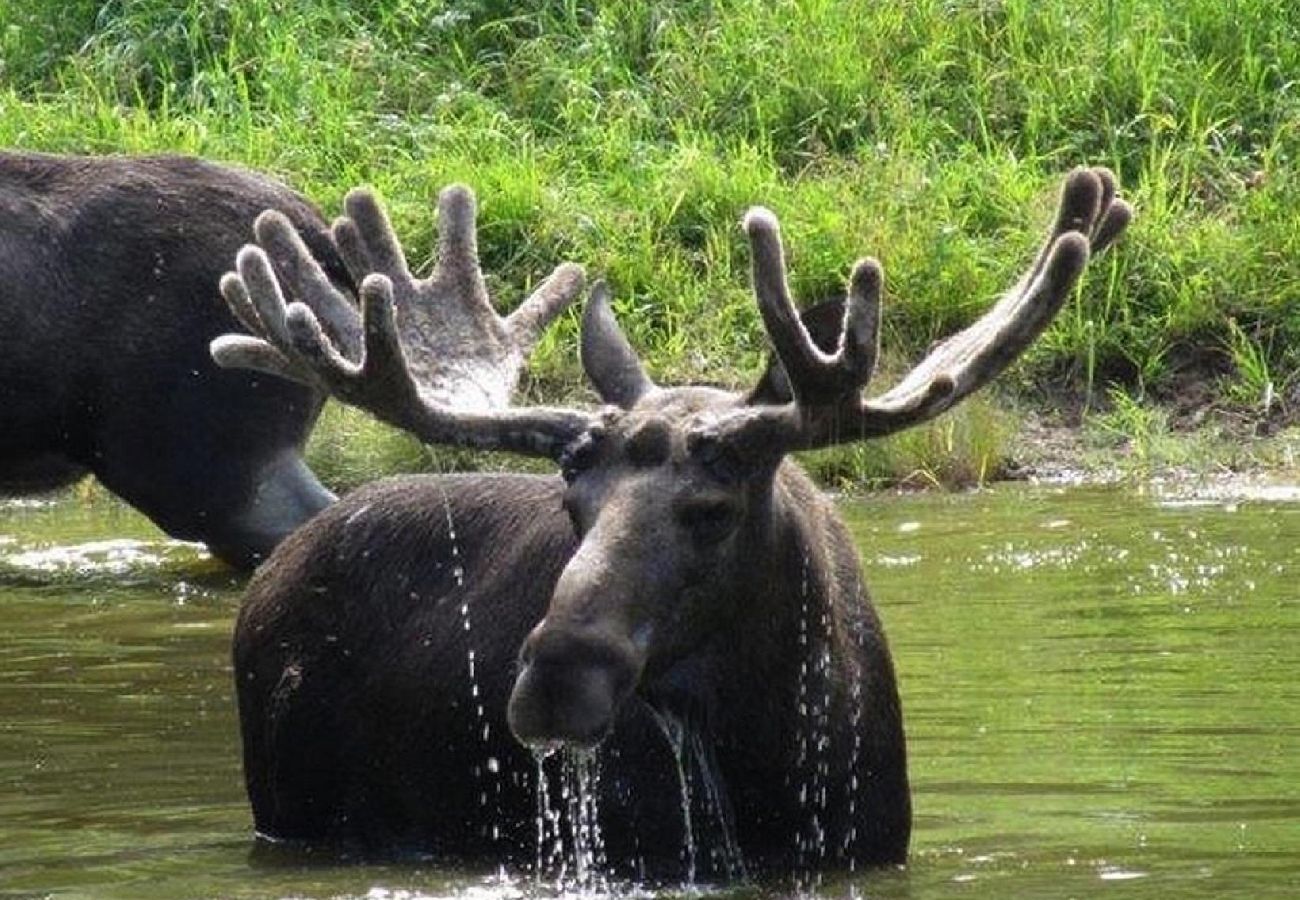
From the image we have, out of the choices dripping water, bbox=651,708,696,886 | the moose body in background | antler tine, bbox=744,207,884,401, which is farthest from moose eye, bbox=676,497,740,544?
the moose body in background

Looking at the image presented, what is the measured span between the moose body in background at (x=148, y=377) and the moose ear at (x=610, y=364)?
3904 mm

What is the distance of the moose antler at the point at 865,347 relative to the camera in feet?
18.0

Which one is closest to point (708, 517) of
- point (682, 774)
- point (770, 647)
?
point (770, 647)

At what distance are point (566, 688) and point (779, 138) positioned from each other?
385 inches

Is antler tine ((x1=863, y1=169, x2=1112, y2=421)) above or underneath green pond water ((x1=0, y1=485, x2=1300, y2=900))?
above

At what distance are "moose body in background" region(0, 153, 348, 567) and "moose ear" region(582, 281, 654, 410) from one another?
390 cm

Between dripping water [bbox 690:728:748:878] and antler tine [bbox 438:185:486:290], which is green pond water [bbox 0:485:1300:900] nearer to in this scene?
dripping water [bbox 690:728:748:878]

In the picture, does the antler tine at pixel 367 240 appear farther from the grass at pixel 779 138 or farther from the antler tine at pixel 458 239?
the grass at pixel 779 138

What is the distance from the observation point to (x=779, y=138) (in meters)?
14.9

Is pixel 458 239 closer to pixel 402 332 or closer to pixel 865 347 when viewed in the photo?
pixel 402 332

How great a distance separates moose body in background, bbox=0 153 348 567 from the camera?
392 inches

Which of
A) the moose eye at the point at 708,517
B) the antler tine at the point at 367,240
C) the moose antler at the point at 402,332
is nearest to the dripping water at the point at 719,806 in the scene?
the moose eye at the point at 708,517

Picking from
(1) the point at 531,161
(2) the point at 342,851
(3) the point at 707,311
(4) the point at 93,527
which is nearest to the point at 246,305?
(2) the point at 342,851

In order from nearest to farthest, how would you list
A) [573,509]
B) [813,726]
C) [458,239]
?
1. [573,509]
2. [813,726]
3. [458,239]
